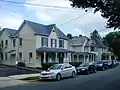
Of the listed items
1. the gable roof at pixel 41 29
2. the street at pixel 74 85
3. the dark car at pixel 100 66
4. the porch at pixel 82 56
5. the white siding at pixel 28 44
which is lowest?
the street at pixel 74 85

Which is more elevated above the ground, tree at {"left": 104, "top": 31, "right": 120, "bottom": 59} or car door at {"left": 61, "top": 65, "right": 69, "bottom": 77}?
tree at {"left": 104, "top": 31, "right": 120, "bottom": 59}

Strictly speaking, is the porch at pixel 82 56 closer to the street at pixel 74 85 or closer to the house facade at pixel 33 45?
the house facade at pixel 33 45

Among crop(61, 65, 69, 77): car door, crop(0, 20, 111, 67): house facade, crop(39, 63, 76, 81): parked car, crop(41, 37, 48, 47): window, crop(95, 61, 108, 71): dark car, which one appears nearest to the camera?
crop(39, 63, 76, 81): parked car

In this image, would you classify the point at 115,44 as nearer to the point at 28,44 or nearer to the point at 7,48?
the point at 28,44

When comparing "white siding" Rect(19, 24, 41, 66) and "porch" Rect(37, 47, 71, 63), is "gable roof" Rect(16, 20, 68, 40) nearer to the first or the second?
"white siding" Rect(19, 24, 41, 66)

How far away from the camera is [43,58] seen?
156ft

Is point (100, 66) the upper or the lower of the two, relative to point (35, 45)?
lower

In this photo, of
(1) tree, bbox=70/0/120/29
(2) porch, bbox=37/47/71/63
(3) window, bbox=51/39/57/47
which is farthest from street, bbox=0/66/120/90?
(3) window, bbox=51/39/57/47

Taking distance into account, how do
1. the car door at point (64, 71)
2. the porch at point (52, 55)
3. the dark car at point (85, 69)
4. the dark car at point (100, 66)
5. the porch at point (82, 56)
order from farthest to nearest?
the porch at point (82, 56), the porch at point (52, 55), the dark car at point (100, 66), the dark car at point (85, 69), the car door at point (64, 71)

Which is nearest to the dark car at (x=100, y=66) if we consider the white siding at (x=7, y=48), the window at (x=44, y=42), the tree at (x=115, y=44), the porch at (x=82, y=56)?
the tree at (x=115, y=44)

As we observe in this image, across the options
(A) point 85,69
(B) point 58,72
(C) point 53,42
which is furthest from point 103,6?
(C) point 53,42

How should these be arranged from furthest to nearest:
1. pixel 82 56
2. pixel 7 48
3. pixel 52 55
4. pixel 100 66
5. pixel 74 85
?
pixel 82 56, pixel 7 48, pixel 52 55, pixel 100 66, pixel 74 85

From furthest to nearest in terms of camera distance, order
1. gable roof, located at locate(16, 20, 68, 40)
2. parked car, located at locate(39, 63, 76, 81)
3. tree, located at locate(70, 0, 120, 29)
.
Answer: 1. gable roof, located at locate(16, 20, 68, 40)
2. parked car, located at locate(39, 63, 76, 81)
3. tree, located at locate(70, 0, 120, 29)

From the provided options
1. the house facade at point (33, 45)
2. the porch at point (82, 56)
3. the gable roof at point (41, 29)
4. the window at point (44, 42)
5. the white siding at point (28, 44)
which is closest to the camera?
the white siding at point (28, 44)
